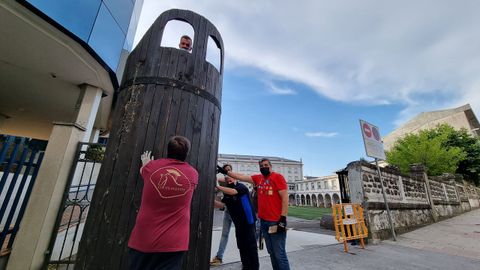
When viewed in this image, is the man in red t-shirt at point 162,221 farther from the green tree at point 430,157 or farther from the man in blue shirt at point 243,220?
the green tree at point 430,157

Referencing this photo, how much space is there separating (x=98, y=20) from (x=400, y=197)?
439 inches

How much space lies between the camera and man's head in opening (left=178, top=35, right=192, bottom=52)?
2.73m

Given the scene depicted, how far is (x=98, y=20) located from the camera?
5.29m

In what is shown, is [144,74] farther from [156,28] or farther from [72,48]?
[72,48]

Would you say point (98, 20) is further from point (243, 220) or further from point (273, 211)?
point (273, 211)

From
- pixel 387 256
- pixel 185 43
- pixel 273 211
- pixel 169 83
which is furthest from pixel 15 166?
pixel 387 256

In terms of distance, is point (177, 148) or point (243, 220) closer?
point (177, 148)

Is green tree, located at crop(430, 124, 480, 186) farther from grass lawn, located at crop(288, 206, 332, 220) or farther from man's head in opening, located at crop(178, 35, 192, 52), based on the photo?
man's head in opening, located at crop(178, 35, 192, 52)

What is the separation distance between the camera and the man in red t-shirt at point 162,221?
1463mm

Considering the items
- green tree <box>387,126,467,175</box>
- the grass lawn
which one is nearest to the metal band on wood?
the grass lawn

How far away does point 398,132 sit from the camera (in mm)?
34656

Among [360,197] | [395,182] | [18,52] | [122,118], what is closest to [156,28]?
[122,118]

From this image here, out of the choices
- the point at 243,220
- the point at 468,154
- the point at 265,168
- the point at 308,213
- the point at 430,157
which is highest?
the point at 468,154

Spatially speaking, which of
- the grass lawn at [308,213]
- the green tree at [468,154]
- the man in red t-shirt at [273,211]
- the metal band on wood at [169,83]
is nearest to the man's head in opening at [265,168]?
the man in red t-shirt at [273,211]
